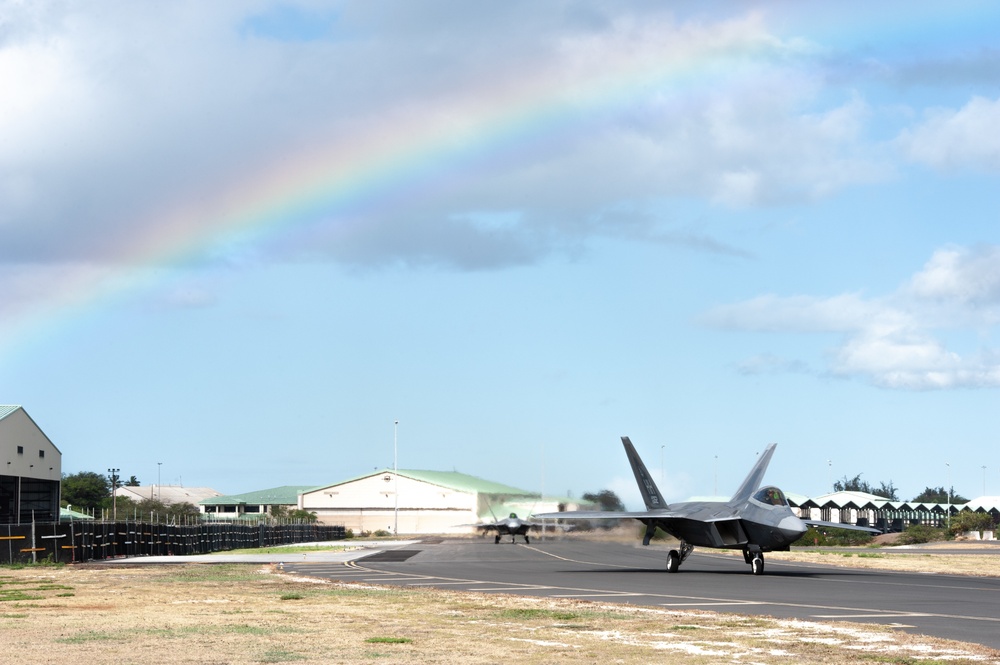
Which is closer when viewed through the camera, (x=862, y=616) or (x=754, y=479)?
(x=862, y=616)

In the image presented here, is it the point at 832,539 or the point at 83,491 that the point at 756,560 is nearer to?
the point at 832,539

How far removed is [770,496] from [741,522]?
1432mm

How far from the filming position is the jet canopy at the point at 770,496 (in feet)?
128

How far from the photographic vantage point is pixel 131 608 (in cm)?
2455

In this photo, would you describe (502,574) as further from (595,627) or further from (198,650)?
(198,650)

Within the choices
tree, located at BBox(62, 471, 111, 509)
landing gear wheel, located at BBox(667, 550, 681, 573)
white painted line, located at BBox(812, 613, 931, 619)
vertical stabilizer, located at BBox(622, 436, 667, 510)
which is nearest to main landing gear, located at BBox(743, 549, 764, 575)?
landing gear wheel, located at BBox(667, 550, 681, 573)

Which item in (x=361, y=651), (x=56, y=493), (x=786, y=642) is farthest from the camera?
(x=56, y=493)

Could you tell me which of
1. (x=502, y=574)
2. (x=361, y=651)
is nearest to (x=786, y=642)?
(x=361, y=651)

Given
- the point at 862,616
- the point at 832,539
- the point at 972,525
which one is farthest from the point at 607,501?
the point at 972,525

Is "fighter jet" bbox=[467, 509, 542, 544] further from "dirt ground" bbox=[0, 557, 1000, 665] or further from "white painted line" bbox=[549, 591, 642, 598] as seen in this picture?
"dirt ground" bbox=[0, 557, 1000, 665]

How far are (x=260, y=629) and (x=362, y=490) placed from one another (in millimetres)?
139264

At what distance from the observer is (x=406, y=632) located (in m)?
19.1

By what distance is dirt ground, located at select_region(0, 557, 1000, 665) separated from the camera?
1584cm

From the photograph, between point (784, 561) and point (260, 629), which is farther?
point (784, 561)
